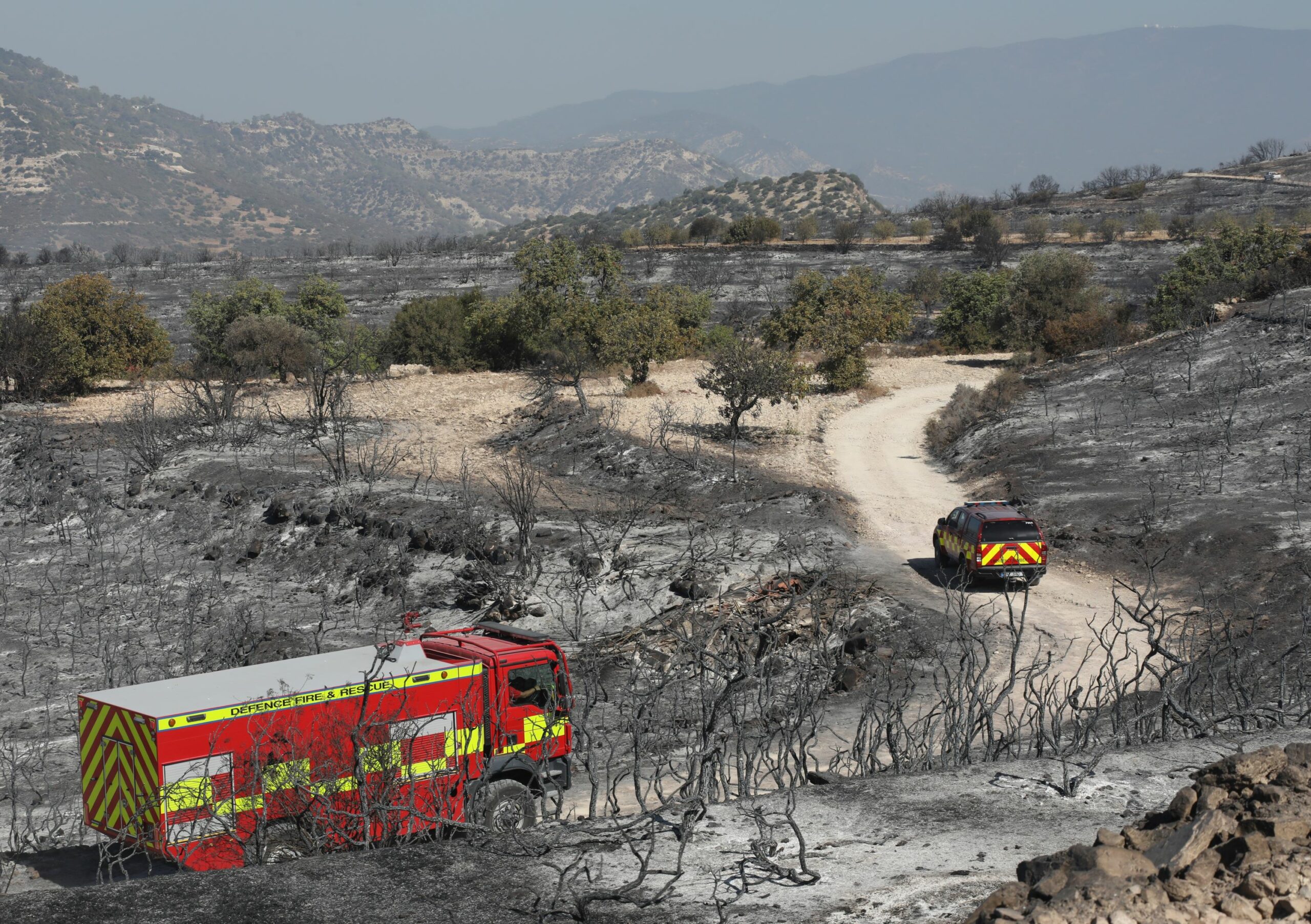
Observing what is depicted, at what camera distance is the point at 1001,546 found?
17969 millimetres

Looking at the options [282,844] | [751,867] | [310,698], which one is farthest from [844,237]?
[751,867]

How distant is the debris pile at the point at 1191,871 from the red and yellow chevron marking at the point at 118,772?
21.0 feet

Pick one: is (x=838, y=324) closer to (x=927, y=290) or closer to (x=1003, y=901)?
(x=927, y=290)

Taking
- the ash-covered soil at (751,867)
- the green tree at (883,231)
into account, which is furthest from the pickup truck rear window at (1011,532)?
the green tree at (883,231)

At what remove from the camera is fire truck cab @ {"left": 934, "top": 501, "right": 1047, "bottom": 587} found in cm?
1795

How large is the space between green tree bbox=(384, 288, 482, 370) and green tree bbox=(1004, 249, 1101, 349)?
21706mm

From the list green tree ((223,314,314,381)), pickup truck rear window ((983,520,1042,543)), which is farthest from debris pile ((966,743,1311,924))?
green tree ((223,314,314,381))

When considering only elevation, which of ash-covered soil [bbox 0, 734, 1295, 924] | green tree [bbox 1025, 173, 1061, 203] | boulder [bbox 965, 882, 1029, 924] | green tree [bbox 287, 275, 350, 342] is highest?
green tree [bbox 1025, 173, 1061, 203]

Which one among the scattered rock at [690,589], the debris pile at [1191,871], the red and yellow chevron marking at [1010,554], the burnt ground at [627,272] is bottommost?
the scattered rock at [690,589]

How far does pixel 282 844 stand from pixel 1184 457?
21.2 m

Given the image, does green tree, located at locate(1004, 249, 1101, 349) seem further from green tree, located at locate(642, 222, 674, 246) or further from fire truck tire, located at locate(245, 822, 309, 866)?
green tree, located at locate(642, 222, 674, 246)

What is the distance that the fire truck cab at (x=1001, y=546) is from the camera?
18.0m

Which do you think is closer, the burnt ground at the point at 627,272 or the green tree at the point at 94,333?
the green tree at the point at 94,333

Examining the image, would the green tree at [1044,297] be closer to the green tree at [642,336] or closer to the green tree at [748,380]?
the green tree at [642,336]
